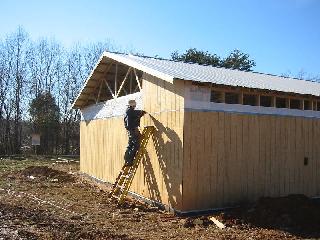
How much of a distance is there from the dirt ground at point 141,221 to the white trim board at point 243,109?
2.58 m

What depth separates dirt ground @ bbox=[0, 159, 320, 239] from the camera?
8203 mm

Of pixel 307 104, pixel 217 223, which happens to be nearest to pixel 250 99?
pixel 307 104

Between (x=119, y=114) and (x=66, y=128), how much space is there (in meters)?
32.1

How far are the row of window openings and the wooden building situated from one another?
0.03 metres

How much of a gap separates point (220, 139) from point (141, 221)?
3080 millimetres

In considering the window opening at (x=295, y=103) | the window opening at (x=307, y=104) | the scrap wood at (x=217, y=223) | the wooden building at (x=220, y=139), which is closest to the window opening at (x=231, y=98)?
the wooden building at (x=220, y=139)

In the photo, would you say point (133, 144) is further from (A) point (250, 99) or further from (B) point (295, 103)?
(B) point (295, 103)

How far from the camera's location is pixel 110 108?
635 inches

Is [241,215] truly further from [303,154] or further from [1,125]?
[1,125]

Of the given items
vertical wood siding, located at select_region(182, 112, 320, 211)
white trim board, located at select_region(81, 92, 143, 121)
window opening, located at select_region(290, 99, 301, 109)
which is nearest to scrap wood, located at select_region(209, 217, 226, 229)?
vertical wood siding, located at select_region(182, 112, 320, 211)

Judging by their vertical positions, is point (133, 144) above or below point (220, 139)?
below

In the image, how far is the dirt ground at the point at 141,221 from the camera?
26.9ft

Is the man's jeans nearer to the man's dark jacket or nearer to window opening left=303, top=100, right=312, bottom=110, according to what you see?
the man's dark jacket

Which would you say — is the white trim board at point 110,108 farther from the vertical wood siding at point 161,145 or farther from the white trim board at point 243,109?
the white trim board at point 243,109
